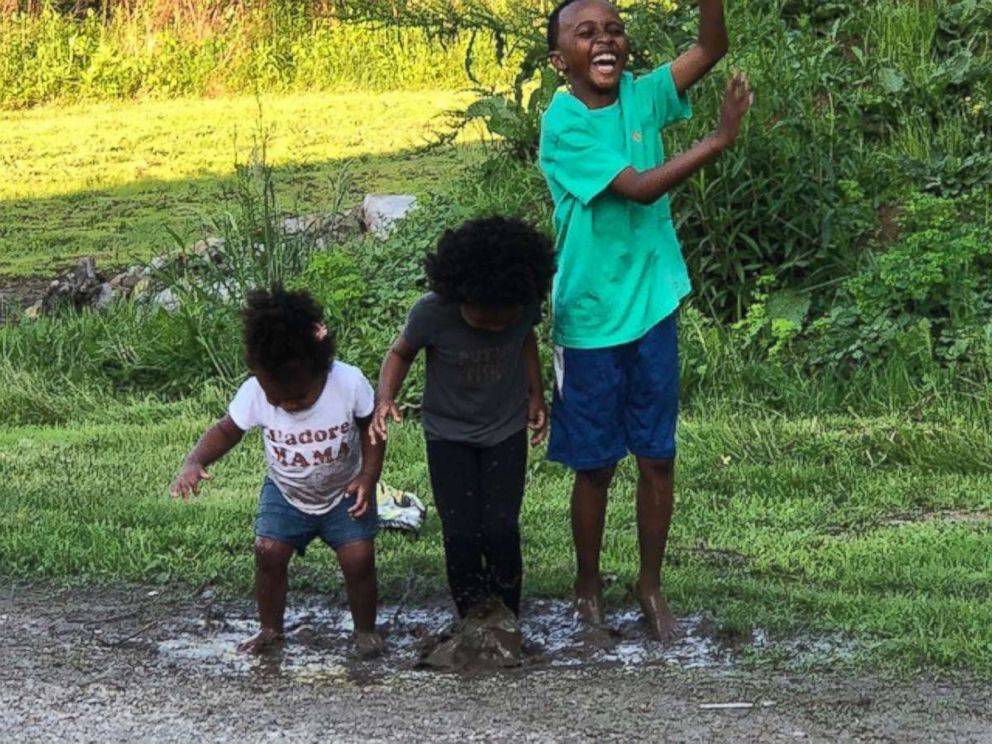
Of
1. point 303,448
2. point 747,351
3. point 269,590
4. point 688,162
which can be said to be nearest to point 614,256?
point 688,162

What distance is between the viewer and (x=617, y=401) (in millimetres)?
4902

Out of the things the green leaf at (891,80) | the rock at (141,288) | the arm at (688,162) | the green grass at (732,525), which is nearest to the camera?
the arm at (688,162)

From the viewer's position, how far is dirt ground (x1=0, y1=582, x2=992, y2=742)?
4227 millimetres

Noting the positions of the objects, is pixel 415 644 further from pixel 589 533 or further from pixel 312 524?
pixel 589 533

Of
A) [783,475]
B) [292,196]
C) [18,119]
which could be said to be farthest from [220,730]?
[18,119]

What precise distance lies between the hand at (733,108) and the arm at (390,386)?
1069 millimetres

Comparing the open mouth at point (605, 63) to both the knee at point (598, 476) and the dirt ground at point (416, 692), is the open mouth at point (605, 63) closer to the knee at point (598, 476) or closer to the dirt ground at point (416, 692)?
the knee at point (598, 476)

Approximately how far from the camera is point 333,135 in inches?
611

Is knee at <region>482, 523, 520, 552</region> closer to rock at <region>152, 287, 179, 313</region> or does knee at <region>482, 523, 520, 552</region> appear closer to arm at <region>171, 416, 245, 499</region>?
arm at <region>171, 416, 245, 499</region>

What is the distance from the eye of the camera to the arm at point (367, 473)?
A: 4.85 metres

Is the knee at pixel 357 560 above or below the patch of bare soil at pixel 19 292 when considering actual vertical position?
below

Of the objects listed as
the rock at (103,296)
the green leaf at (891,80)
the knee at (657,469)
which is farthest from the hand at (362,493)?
the rock at (103,296)

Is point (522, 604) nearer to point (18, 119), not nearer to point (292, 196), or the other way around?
point (292, 196)

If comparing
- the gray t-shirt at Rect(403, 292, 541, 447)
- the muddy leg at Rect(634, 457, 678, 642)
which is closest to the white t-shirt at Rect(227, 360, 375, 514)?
the gray t-shirt at Rect(403, 292, 541, 447)
